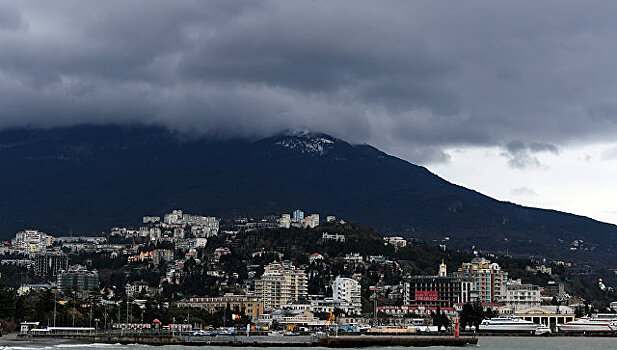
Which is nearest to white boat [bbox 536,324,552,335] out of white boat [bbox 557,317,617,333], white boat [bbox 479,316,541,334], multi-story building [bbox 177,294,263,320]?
white boat [bbox 479,316,541,334]

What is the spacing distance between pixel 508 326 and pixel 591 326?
42.9 feet

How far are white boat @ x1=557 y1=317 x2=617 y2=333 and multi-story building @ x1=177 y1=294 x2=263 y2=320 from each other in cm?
5416

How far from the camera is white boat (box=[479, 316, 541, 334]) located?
173 m

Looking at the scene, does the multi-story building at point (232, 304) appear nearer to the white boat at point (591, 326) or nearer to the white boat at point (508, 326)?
the white boat at point (508, 326)

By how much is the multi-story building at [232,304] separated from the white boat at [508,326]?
42.3 metres

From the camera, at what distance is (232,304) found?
7712 inches

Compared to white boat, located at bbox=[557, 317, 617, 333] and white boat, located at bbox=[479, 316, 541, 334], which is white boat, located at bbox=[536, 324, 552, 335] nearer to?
white boat, located at bbox=[479, 316, 541, 334]

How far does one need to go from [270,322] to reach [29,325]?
54666 millimetres

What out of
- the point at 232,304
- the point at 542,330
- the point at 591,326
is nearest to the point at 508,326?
the point at 542,330

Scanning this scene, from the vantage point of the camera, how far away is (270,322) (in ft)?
592

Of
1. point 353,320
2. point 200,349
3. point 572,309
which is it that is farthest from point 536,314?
point 200,349

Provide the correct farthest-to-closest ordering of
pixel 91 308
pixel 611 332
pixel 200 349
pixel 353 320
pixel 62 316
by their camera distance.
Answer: pixel 353 320
pixel 611 332
pixel 91 308
pixel 62 316
pixel 200 349

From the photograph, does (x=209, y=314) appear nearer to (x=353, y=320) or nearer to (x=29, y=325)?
(x=353, y=320)

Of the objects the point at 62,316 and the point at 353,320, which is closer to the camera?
the point at 62,316
